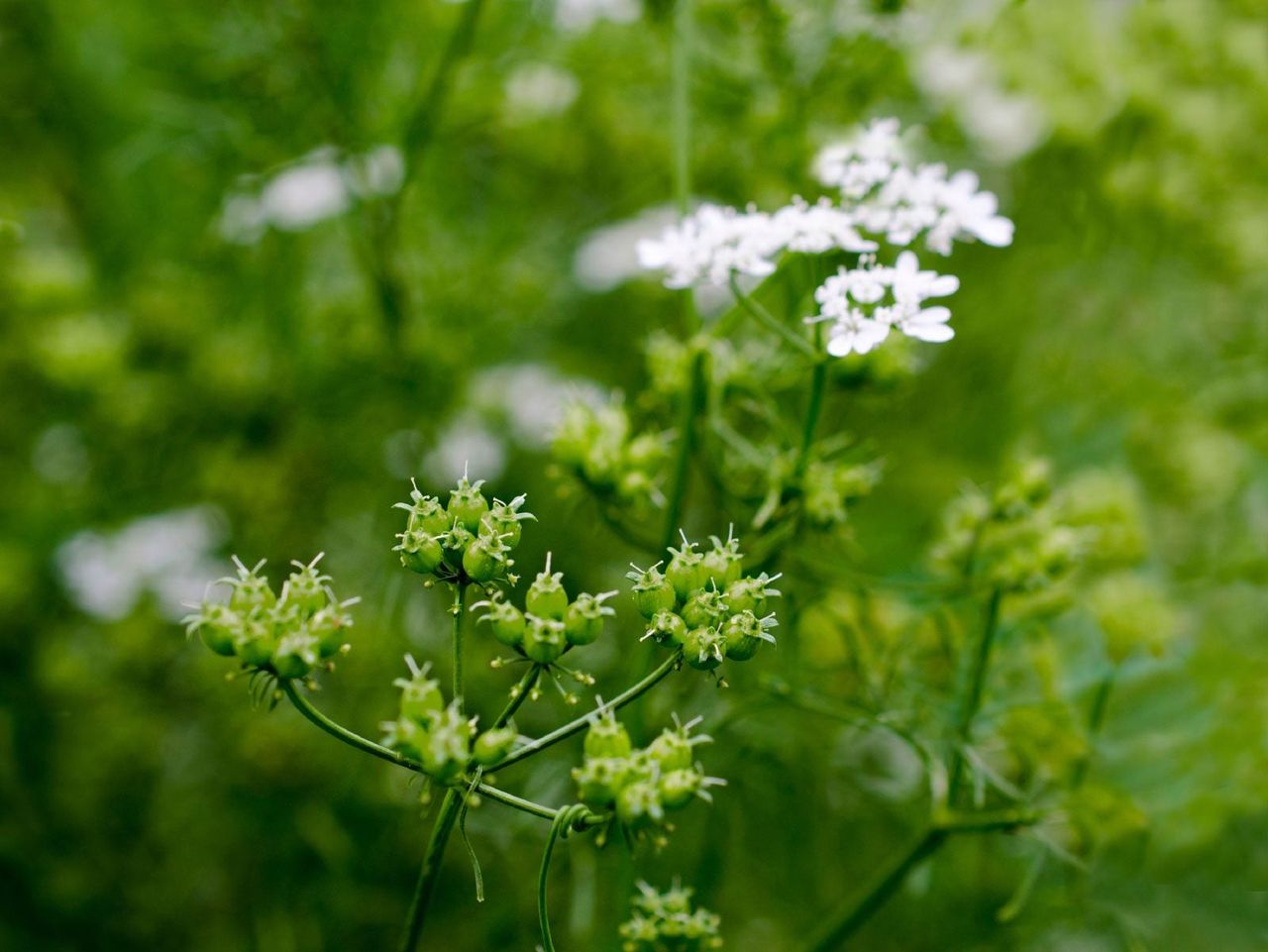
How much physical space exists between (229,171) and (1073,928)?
1.51 metres

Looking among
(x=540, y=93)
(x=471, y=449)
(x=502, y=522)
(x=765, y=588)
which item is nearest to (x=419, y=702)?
(x=502, y=522)

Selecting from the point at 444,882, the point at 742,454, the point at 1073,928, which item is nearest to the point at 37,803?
the point at 444,882

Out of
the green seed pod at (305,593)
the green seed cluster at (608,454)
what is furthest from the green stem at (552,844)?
the green seed cluster at (608,454)

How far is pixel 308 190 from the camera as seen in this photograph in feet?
5.38

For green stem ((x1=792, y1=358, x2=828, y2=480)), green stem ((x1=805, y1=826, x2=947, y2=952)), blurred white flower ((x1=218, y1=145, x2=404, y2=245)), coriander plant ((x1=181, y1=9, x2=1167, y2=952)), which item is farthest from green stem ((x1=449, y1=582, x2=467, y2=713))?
blurred white flower ((x1=218, y1=145, x2=404, y2=245))

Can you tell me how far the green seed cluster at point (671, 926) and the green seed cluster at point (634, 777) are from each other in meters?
0.11

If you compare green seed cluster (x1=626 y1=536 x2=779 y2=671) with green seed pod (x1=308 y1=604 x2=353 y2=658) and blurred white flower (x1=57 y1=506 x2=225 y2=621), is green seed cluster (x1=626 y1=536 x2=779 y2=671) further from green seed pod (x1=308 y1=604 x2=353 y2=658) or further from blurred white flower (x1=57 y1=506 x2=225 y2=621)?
blurred white flower (x1=57 y1=506 x2=225 y2=621)

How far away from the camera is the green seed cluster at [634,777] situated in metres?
0.67

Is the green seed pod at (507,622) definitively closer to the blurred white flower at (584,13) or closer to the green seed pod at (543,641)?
the green seed pod at (543,641)

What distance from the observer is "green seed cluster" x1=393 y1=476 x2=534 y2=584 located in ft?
2.32

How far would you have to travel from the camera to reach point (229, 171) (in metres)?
1.58

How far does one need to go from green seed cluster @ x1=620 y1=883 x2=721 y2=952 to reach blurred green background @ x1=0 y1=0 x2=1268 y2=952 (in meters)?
0.44

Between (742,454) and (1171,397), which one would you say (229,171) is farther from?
(1171,397)

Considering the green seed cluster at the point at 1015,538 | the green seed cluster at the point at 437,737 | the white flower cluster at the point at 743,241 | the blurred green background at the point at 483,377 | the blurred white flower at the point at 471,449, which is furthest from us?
the blurred white flower at the point at 471,449
